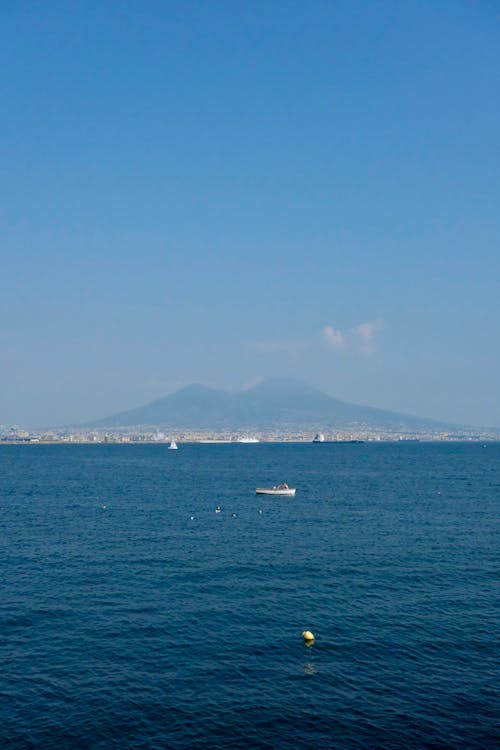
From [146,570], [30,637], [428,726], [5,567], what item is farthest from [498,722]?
[5,567]

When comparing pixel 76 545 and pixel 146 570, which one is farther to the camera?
pixel 76 545

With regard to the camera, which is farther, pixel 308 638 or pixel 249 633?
pixel 249 633

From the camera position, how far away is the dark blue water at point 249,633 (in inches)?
1240

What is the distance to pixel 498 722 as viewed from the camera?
31.7 m

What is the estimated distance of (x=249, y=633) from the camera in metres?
43.8

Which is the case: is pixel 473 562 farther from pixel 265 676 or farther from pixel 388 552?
pixel 265 676

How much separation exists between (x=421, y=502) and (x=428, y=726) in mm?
86782

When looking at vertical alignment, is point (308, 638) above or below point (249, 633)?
above

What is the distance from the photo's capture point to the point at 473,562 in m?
64.9

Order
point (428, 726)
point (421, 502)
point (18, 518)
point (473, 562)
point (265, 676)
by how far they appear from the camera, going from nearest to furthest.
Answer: point (428, 726)
point (265, 676)
point (473, 562)
point (18, 518)
point (421, 502)

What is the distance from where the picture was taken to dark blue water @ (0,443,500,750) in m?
31.5

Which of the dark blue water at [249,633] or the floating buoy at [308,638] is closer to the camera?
the dark blue water at [249,633]

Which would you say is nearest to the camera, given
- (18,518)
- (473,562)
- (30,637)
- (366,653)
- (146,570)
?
(366,653)

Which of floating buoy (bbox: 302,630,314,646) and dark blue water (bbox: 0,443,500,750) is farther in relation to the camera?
floating buoy (bbox: 302,630,314,646)
